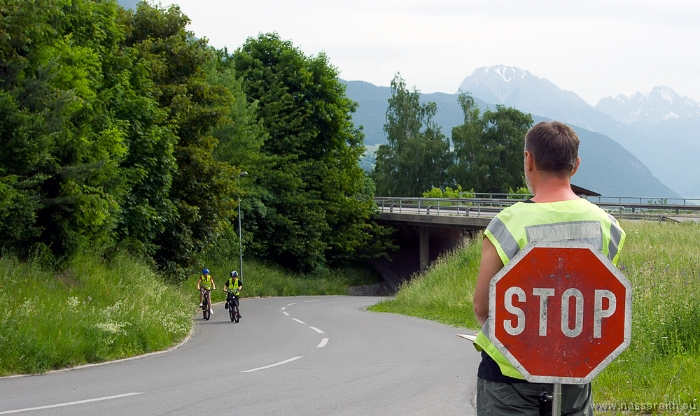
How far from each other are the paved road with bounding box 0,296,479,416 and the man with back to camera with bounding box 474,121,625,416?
16.6 feet

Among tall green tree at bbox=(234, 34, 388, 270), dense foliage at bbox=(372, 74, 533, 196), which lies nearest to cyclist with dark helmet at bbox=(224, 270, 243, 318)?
tall green tree at bbox=(234, 34, 388, 270)

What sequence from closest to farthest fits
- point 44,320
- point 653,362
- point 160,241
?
point 653,362, point 44,320, point 160,241

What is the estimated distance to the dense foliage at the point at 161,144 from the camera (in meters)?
18.5

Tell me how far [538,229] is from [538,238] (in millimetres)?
38

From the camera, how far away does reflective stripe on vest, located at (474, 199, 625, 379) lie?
3.31 metres

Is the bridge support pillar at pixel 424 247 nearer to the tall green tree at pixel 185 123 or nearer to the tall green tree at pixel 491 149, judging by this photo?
the tall green tree at pixel 185 123

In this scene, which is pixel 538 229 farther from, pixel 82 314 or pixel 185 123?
pixel 185 123

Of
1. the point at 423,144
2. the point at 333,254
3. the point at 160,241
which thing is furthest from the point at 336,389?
the point at 423,144

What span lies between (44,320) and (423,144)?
8102 centimetres

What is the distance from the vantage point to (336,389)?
9.86m

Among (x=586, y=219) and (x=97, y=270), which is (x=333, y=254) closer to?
(x=97, y=270)

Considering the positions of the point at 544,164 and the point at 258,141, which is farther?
the point at 258,141

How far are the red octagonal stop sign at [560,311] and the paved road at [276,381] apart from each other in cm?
524

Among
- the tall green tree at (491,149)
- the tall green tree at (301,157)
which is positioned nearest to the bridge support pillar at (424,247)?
the tall green tree at (301,157)
